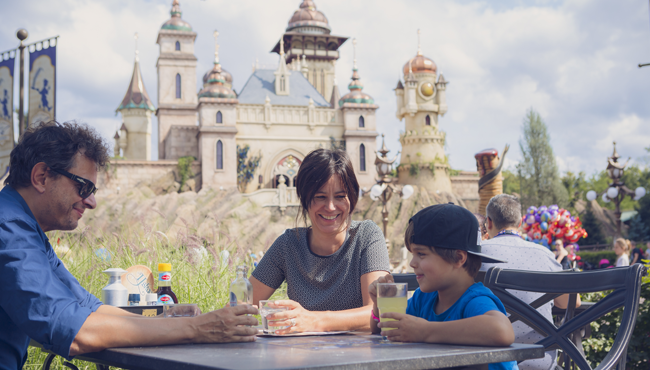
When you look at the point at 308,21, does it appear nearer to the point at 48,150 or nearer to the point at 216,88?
the point at 216,88

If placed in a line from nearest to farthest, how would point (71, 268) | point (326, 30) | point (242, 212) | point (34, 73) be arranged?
point (71, 268)
point (34, 73)
point (242, 212)
point (326, 30)

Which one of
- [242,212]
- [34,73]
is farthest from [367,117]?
[34,73]

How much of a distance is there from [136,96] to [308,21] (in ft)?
55.1

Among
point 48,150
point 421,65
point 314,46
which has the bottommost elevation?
point 48,150

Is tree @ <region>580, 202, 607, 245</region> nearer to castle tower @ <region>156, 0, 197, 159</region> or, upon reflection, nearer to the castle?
the castle

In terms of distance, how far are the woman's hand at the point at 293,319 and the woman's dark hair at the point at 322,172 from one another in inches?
27.0

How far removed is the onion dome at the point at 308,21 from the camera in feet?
159

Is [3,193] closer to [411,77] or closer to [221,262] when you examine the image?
Result: [221,262]

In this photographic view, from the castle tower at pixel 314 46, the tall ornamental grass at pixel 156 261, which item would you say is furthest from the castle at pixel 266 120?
the tall ornamental grass at pixel 156 261

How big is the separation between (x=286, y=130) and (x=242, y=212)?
41.0 ft

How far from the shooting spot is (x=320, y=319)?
2.05m

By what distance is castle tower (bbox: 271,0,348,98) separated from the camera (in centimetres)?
4784

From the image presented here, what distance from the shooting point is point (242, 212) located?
81.0ft

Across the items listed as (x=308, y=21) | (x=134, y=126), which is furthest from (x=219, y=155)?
(x=308, y=21)
